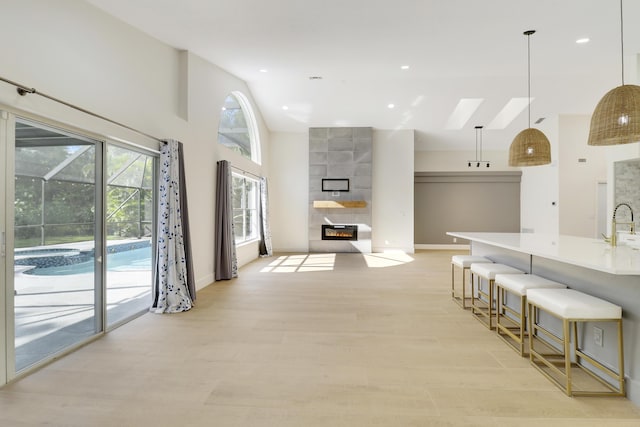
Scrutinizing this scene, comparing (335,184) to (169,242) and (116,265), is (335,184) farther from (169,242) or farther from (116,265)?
(116,265)

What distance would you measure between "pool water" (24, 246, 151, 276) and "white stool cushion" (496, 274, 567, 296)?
3.71m

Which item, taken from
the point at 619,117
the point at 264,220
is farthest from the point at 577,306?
the point at 264,220

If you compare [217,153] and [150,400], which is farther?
[217,153]

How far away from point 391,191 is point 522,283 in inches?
246

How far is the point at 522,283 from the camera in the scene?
103 inches

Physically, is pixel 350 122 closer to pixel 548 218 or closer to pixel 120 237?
pixel 548 218

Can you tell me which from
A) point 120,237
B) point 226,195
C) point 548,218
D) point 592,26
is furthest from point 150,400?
point 548,218

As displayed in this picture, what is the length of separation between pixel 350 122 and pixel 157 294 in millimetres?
6311

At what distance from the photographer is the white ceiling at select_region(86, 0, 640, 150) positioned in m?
3.38

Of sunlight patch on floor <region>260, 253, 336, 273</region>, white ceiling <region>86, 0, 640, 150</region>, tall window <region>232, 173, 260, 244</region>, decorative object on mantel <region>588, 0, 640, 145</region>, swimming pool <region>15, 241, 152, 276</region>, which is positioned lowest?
sunlight patch on floor <region>260, 253, 336, 273</region>

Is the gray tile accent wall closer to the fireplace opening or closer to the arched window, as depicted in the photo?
the fireplace opening

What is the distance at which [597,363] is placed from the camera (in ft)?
7.04

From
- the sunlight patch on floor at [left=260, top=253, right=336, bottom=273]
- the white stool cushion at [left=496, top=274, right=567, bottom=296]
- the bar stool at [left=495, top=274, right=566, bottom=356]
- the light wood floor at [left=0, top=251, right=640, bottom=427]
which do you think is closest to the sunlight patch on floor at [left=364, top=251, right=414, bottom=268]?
the sunlight patch on floor at [left=260, top=253, right=336, bottom=273]

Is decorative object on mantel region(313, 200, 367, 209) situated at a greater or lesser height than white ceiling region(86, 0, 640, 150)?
lesser
